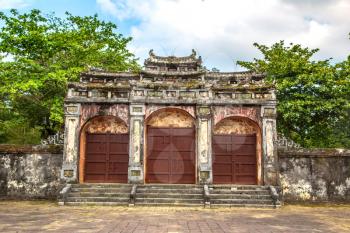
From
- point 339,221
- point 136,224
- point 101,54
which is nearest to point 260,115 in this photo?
point 339,221

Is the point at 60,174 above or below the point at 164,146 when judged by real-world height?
below

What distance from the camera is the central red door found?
15258mm

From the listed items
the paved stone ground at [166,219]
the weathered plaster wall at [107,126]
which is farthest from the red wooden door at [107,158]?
the paved stone ground at [166,219]

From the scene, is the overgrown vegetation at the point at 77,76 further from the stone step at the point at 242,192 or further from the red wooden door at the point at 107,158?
the stone step at the point at 242,192

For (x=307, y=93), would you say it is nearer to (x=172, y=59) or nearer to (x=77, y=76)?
(x=172, y=59)

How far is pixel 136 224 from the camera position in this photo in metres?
8.62

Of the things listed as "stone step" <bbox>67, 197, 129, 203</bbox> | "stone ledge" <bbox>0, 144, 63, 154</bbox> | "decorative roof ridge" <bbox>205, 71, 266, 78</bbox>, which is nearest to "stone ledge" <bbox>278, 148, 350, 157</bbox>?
"decorative roof ridge" <bbox>205, 71, 266, 78</bbox>

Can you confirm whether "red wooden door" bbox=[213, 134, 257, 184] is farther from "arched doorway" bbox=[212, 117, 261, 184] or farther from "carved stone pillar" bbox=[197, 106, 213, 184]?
"carved stone pillar" bbox=[197, 106, 213, 184]

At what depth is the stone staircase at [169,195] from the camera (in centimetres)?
1301

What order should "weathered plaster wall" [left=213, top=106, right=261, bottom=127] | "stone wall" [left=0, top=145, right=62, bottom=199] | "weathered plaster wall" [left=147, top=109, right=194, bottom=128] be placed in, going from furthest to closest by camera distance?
1. "weathered plaster wall" [left=147, top=109, right=194, bottom=128]
2. "weathered plaster wall" [left=213, top=106, right=261, bottom=127]
3. "stone wall" [left=0, top=145, right=62, bottom=199]

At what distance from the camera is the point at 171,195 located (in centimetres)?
1341

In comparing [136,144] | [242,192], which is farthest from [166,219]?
[136,144]

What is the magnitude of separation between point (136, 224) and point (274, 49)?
56.4 ft

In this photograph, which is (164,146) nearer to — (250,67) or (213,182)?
(213,182)
